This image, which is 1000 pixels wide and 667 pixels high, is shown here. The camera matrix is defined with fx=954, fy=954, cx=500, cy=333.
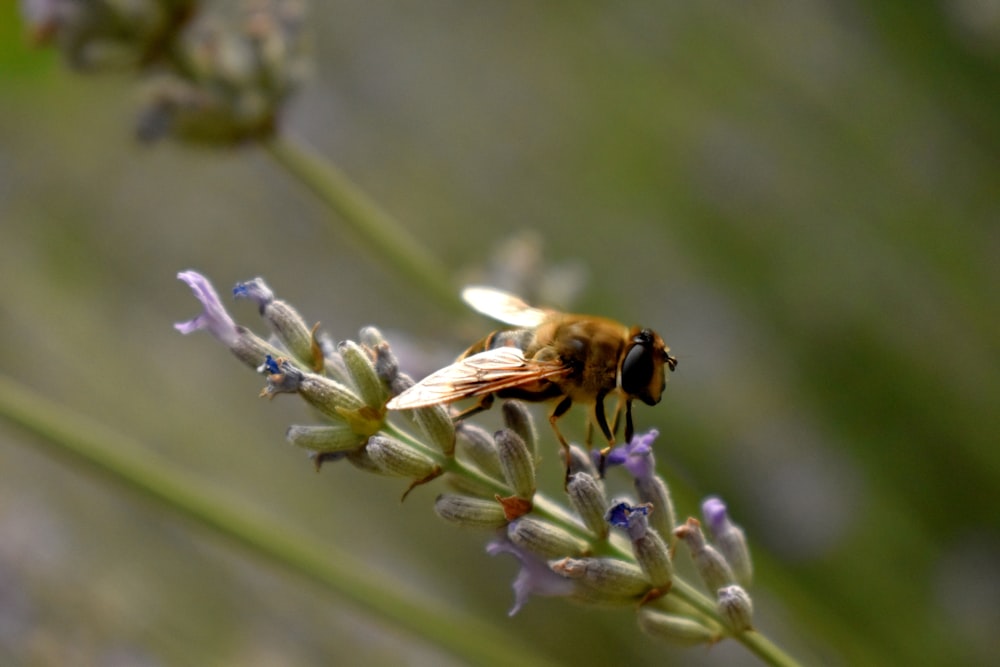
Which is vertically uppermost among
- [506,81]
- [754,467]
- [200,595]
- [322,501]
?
[506,81]

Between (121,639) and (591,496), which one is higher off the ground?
(591,496)

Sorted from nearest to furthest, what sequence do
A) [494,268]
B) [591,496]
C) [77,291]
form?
[591,496], [494,268], [77,291]

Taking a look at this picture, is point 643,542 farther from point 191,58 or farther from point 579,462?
point 191,58

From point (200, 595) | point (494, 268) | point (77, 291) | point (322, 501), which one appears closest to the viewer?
point (494, 268)

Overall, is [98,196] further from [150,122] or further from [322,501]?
[150,122]

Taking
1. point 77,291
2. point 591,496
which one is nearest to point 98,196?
point 77,291

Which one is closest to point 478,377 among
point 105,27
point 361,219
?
point 361,219
